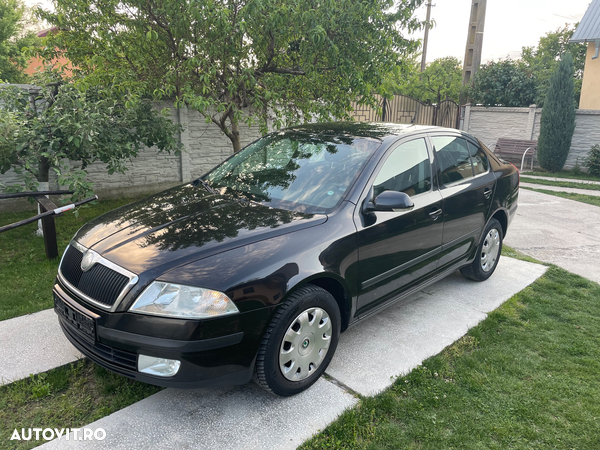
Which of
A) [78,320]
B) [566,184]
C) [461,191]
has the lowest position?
[566,184]

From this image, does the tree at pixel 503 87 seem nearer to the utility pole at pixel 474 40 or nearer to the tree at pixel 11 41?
the utility pole at pixel 474 40

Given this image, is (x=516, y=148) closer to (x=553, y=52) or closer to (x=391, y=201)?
(x=391, y=201)

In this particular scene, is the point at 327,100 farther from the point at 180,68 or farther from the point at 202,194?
the point at 202,194

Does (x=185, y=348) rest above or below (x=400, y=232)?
below

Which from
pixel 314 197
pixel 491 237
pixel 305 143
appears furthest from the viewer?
pixel 491 237

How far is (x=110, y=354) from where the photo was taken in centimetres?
253

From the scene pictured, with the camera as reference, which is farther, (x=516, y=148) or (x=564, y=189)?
(x=516, y=148)

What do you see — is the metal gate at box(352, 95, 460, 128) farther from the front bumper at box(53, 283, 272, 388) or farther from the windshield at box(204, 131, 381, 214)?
the front bumper at box(53, 283, 272, 388)

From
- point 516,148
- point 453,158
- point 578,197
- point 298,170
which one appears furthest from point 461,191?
point 516,148

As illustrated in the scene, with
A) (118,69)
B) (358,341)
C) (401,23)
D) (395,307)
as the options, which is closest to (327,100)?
(401,23)

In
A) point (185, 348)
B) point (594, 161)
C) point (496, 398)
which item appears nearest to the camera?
point (185, 348)

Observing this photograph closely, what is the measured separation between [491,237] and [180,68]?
4655mm

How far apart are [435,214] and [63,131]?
156 inches

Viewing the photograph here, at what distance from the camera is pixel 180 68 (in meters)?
6.42
